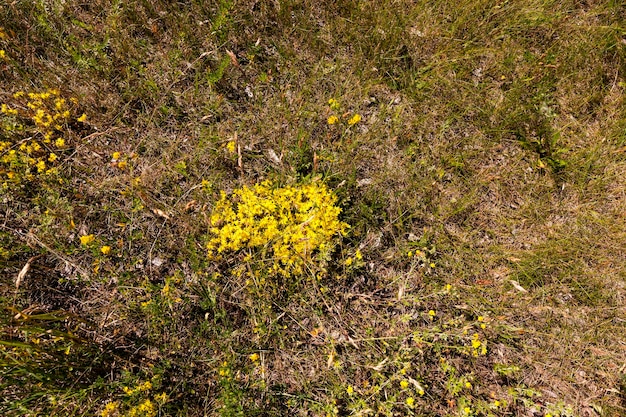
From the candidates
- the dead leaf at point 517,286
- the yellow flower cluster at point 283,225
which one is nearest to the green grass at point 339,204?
the dead leaf at point 517,286

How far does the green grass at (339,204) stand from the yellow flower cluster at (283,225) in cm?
17

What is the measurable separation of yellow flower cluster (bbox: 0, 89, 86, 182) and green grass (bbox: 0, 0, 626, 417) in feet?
0.10

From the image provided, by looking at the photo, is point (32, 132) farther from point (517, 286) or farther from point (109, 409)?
point (517, 286)

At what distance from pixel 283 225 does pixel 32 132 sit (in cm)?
227

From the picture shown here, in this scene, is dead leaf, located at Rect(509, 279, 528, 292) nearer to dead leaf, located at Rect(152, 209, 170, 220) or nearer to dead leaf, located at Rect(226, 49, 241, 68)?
dead leaf, located at Rect(152, 209, 170, 220)

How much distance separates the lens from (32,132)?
129 inches

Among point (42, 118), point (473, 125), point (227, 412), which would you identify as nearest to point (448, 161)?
point (473, 125)

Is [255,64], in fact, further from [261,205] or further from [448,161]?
[448,161]

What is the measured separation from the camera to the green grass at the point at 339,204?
2957 mm

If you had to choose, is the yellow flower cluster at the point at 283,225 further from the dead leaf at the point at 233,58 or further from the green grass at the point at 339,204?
the dead leaf at the point at 233,58

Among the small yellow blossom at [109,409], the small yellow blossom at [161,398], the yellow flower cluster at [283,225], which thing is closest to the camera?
the small yellow blossom at [109,409]

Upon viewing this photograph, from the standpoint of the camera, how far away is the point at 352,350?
3.07 m

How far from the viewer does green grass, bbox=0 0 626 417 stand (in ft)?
9.70

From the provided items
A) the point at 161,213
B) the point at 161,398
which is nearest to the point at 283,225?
the point at 161,213
